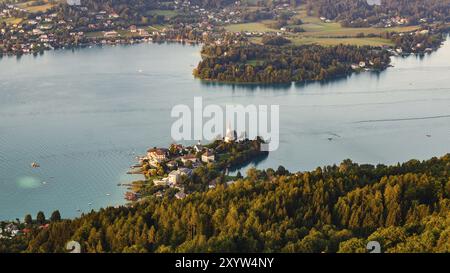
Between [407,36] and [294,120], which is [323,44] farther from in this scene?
[294,120]

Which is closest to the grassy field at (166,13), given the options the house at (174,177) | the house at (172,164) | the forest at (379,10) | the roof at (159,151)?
the forest at (379,10)

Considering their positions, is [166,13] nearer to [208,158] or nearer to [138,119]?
[138,119]

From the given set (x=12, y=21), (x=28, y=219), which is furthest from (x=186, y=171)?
(x=12, y=21)

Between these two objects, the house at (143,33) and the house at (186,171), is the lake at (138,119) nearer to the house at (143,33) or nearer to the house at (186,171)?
the house at (186,171)

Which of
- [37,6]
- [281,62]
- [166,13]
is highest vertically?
[37,6]

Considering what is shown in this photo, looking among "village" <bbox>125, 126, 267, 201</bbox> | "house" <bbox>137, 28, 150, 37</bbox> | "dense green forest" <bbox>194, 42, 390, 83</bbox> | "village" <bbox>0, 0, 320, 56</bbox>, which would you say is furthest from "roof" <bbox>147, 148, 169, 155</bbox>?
"house" <bbox>137, 28, 150, 37</bbox>
